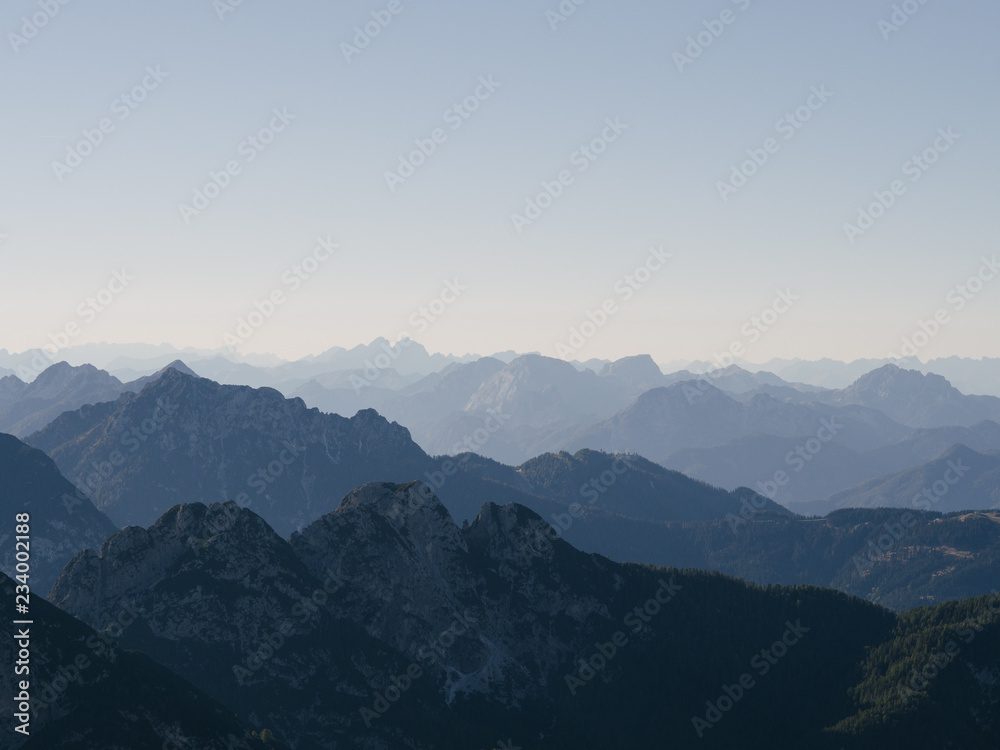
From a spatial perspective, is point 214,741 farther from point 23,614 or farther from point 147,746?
point 23,614

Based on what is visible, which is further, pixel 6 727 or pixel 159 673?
pixel 159 673

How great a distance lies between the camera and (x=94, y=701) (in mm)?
148500

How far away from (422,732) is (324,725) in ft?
77.4

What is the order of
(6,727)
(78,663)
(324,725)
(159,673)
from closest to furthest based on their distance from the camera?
(6,727)
(78,663)
(159,673)
(324,725)

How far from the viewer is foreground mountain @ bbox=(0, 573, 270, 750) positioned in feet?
471

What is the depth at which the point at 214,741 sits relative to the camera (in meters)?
150

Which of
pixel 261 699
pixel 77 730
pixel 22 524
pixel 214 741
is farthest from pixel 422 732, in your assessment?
pixel 22 524

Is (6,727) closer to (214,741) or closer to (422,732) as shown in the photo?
(214,741)

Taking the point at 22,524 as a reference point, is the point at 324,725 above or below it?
below

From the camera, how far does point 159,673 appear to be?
6427 inches

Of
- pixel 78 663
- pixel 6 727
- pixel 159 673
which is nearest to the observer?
pixel 6 727

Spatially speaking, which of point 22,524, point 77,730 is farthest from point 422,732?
point 22,524

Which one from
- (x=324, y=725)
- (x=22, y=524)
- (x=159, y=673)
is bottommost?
(x=324, y=725)

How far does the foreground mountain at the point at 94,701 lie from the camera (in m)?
144
